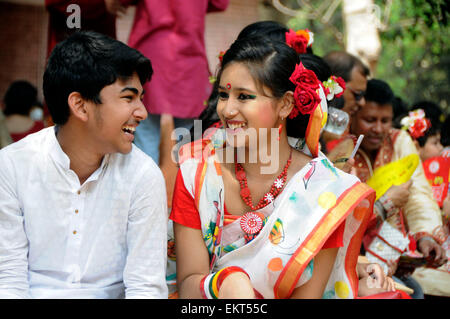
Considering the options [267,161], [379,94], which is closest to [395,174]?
[379,94]

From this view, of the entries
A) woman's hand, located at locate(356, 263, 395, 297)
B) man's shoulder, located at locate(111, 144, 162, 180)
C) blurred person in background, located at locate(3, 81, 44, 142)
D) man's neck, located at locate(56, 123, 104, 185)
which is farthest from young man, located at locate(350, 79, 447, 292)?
blurred person in background, located at locate(3, 81, 44, 142)

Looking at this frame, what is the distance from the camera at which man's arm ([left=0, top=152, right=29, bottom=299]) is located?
221 centimetres

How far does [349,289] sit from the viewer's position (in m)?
2.41

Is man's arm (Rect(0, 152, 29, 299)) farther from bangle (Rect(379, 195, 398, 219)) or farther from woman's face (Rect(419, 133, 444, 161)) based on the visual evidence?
woman's face (Rect(419, 133, 444, 161))

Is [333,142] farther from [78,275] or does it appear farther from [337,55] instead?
[78,275]

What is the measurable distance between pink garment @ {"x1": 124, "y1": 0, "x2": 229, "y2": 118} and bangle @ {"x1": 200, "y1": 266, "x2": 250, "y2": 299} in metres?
1.52

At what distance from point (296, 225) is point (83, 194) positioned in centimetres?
101

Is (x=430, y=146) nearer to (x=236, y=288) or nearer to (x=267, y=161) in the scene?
(x=267, y=161)

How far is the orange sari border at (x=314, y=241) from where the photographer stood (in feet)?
7.20

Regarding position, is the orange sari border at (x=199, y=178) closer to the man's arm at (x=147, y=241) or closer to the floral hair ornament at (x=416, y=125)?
the man's arm at (x=147, y=241)

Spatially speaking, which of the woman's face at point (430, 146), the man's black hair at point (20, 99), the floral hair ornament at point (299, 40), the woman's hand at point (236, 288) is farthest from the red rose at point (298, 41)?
the man's black hair at point (20, 99)
